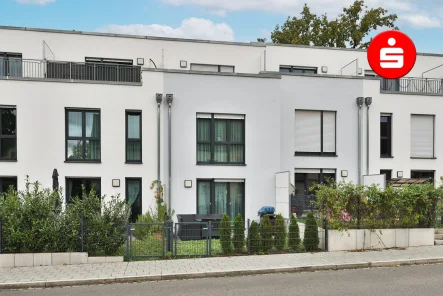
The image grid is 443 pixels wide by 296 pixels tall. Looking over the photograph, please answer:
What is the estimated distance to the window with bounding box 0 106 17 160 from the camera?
1762 centimetres

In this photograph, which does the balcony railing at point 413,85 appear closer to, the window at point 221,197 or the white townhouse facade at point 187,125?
the white townhouse facade at point 187,125

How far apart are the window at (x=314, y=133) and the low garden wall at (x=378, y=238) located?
7.28m

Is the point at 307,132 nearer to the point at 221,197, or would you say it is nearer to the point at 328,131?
the point at 328,131

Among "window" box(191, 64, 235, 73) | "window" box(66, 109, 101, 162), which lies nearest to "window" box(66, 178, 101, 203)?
"window" box(66, 109, 101, 162)

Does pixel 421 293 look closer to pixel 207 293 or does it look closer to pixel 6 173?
pixel 207 293

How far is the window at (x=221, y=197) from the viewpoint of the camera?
61.6ft

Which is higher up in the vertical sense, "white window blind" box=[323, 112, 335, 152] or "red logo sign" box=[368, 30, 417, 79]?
"red logo sign" box=[368, 30, 417, 79]

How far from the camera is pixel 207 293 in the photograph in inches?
351

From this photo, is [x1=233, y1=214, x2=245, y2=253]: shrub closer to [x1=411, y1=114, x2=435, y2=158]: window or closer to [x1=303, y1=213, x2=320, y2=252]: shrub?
[x1=303, y1=213, x2=320, y2=252]: shrub

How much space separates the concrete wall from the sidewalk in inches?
256

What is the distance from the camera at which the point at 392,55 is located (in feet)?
66.7

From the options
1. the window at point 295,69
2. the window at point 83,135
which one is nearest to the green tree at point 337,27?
the window at point 295,69

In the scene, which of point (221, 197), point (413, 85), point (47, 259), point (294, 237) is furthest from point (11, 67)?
point (413, 85)

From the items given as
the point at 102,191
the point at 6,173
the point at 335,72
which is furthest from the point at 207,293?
the point at 335,72
